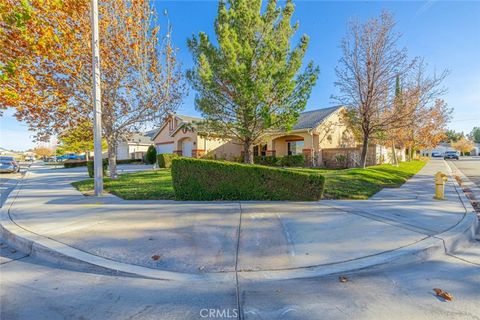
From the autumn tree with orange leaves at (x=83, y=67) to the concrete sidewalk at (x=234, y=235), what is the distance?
16.8 ft

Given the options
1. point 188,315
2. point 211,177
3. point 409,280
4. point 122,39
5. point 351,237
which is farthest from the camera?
point 122,39

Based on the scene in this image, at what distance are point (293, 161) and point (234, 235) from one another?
16331mm

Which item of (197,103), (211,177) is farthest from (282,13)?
(211,177)

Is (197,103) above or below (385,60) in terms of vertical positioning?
A: below

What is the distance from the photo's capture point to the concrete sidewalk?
11.3 ft

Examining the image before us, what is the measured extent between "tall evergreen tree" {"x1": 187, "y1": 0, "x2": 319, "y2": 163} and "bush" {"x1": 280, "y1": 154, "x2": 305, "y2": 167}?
888 centimetres

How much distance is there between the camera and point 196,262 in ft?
11.5

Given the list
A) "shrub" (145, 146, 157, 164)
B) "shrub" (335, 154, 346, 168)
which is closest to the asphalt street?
"shrub" (335, 154, 346, 168)

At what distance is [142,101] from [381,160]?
24132 millimetres

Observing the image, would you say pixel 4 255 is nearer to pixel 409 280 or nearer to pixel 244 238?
pixel 244 238

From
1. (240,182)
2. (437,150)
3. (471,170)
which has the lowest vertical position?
(471,170)

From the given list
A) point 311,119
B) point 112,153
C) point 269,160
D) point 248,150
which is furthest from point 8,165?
point 311,119

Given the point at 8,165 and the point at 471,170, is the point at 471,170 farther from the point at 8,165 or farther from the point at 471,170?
the point at 8,165

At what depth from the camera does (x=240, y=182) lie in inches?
284
